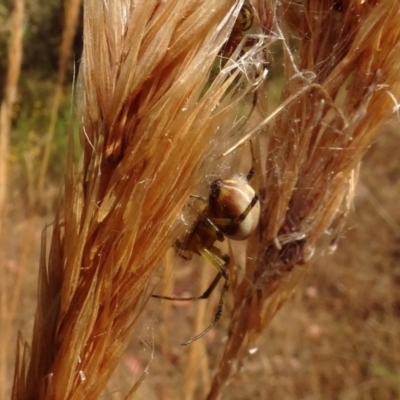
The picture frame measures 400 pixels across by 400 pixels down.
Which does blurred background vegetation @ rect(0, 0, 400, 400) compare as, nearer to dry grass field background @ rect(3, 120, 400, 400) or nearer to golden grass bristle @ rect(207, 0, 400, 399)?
dry grass field background @ rect(3, 120, 400, 400)

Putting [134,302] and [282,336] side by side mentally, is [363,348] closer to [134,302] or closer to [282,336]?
[282,336]

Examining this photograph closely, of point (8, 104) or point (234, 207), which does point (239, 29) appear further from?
point (8, 104)

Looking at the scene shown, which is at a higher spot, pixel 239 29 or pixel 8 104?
pixel 239 29

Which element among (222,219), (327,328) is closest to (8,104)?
(222,219)

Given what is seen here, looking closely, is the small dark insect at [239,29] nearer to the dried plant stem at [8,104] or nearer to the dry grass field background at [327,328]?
the dried plant stem at [8,104]

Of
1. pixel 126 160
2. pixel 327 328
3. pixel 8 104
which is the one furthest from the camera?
pixel 327 328

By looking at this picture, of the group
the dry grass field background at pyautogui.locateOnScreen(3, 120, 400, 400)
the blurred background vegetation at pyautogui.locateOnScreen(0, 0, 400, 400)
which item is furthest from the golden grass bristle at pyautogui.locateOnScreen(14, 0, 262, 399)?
the dry grass field background at pyautogui.locateOnScreen(3, 120, 400, 400)

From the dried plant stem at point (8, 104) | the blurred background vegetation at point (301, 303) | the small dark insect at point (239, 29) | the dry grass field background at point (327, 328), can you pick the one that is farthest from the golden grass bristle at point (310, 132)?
the dry grass field background at point (327, 328)
